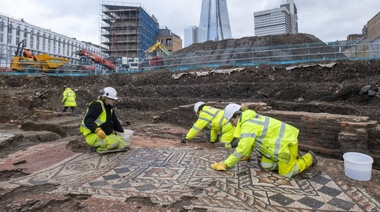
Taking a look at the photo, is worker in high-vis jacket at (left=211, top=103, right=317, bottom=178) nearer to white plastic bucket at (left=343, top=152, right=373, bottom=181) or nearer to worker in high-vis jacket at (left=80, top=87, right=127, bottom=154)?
white plastic bucket at (left=343, top=152, right=373, bottom=181)

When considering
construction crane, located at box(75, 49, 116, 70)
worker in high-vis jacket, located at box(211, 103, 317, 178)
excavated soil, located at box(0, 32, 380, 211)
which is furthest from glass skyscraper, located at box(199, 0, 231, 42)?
worker in high-vis jacket, located at box(211, 103, 317, 178)

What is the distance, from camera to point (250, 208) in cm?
237

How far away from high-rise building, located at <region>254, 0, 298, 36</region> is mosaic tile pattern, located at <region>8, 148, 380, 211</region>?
4386 centimetres

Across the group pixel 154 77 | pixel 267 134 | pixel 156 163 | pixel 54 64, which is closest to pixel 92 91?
pixel 154 77

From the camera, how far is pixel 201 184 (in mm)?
2965

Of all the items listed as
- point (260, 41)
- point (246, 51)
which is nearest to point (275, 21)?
point (260, 41)

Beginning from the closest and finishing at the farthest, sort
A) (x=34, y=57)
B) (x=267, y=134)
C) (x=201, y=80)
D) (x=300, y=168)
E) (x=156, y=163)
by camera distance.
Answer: (x=267, y=134) < (x=300, y=168) < (x=156, y=163) < (x=201, y=80) < (x=34, y=57)

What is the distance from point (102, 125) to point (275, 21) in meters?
45.2

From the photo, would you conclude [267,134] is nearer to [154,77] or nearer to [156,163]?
[156,163]

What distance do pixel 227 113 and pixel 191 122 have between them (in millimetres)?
5431

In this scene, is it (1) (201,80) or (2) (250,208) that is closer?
(2) (250,208)

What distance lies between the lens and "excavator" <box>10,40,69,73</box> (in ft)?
57.1

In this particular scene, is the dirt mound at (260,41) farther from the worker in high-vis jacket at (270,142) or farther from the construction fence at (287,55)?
the worker in high-vis jacket at (270,142)

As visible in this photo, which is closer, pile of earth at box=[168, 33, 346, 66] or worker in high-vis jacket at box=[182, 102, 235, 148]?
worker in high-vis jacket at box=[182, 102, 235, 148]
